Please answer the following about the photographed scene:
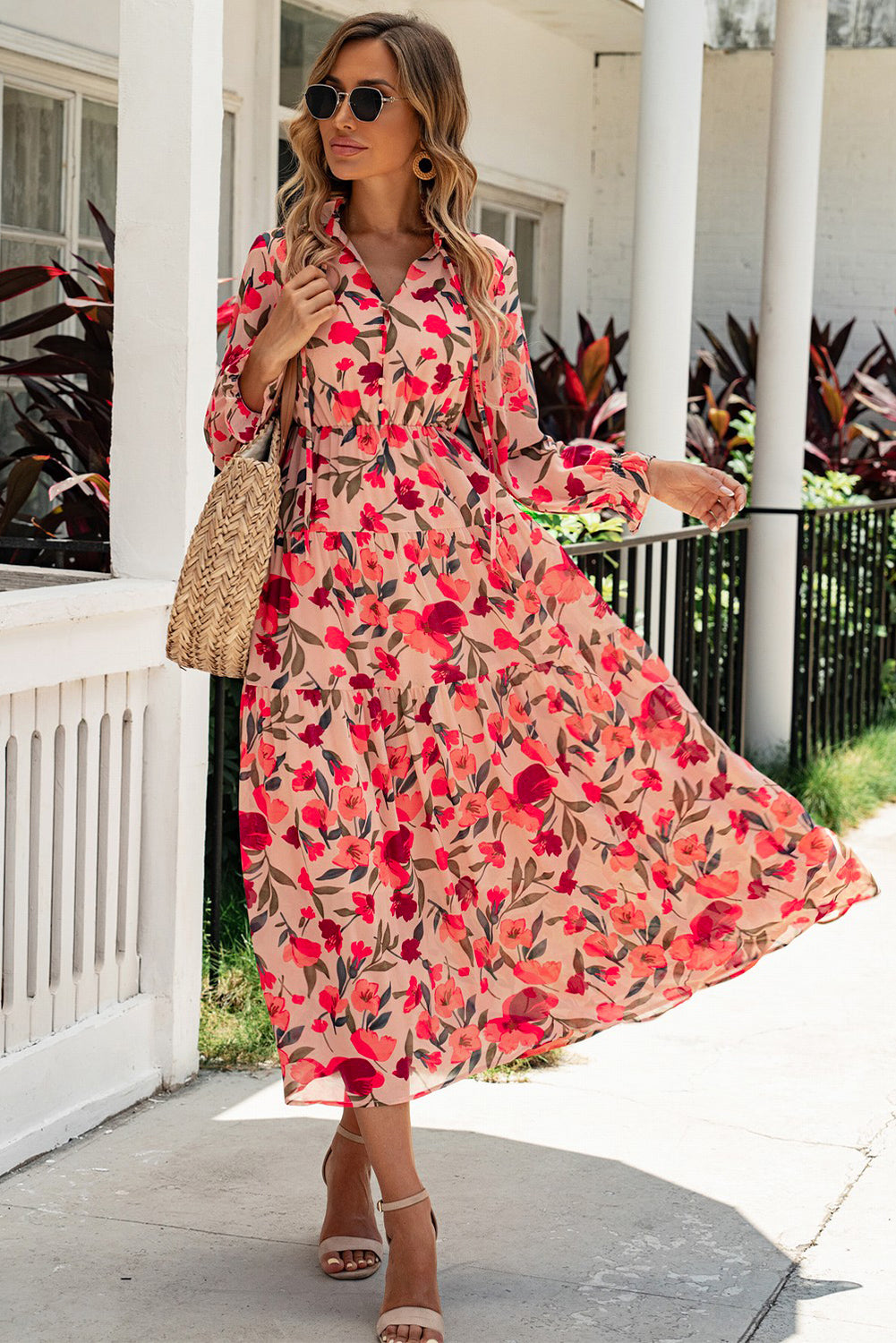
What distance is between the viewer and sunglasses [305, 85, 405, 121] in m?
2.64

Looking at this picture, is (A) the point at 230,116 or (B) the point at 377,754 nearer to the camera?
(B) the point at 377,754

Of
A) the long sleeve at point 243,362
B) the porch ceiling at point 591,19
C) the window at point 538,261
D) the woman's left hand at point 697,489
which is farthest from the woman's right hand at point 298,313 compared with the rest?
the window at point 538,261

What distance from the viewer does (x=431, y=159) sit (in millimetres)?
2781

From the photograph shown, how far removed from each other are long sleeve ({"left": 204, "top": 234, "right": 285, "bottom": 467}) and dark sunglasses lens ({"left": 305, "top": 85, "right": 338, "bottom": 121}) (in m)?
0.21

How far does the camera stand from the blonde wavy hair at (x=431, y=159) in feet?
8.88

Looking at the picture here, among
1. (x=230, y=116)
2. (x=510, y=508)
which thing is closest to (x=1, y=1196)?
(x=510, y=508)

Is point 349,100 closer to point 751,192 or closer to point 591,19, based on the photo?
point 591,19

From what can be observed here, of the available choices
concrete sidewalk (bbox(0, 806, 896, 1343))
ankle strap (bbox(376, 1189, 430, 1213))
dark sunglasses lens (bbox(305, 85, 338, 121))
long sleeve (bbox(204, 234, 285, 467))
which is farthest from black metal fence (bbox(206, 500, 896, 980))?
dark sunglasses lens (bbox(305, 85, 338, 121))

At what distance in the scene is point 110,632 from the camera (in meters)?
3.48

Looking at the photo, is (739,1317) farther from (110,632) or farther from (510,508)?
(110,632)

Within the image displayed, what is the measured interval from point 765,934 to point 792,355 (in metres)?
4.53

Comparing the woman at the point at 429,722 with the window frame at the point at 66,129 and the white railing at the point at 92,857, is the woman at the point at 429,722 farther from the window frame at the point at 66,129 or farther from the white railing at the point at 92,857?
the window frame at the point at 66,129

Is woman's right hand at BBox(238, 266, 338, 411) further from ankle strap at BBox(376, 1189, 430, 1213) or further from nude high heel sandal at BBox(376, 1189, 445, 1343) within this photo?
nude high heel sandal at BBox(376, 1189, 445, 1343)

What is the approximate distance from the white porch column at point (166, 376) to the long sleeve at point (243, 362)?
0.80m
